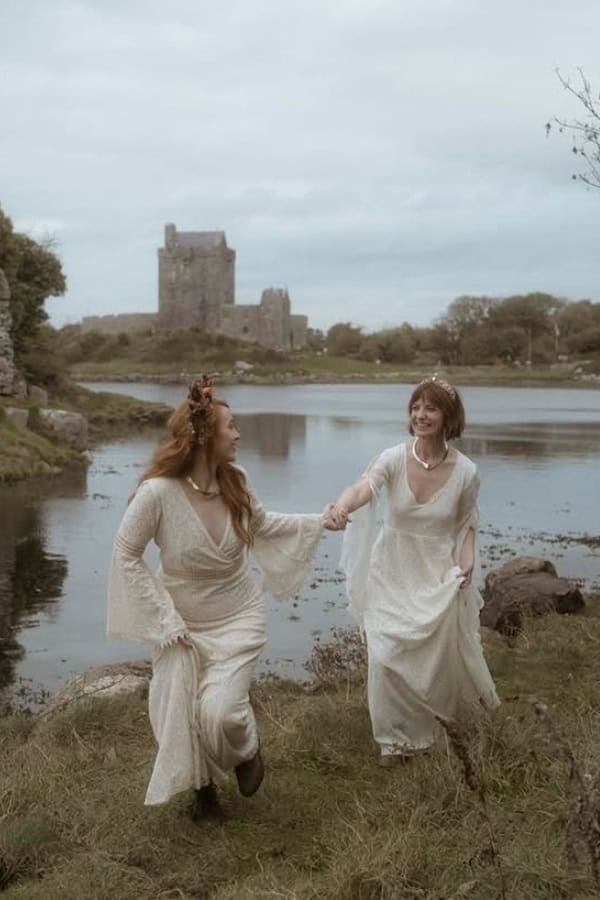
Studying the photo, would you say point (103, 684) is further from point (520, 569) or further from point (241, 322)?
point (241, 322)

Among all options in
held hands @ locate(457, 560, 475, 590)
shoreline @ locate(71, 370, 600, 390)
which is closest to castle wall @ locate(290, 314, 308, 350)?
shoreline @ locate(71, 370, 600, 390)

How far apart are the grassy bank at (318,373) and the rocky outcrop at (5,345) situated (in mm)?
70550

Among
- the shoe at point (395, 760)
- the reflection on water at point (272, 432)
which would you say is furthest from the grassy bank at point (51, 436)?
the shoe at point (395, 760)

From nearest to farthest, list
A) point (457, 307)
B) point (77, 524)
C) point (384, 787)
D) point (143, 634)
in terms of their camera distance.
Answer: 1. point (143, 634)
2. point (384, 787)
3. point (77, 524)
4. point (457, 307)

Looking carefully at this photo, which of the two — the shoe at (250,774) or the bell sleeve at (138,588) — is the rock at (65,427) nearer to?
the bell sleeve at (138,588)

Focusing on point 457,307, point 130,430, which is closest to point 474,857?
point 130,430

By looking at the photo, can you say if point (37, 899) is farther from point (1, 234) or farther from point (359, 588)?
point (1, 234)

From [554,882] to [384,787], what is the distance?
182 centimetres

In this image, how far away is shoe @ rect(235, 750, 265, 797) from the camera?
5.48m

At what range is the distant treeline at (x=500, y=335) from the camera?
121 meters

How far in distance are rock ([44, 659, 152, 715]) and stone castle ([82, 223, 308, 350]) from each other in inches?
4478

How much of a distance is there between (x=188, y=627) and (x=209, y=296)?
11900cm

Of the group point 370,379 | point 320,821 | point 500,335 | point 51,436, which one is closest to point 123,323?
point 370,379

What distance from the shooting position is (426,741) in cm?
627
